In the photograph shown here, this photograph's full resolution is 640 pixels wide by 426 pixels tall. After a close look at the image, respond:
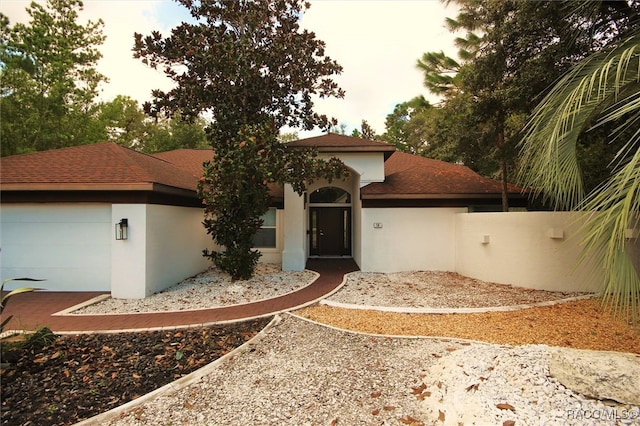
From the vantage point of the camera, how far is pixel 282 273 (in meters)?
10.4

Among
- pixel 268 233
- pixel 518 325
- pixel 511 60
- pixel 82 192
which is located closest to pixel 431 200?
pixel 511 60

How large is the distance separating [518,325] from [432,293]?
8.12 feet

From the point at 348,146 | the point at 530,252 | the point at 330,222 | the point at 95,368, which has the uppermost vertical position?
the point at 348,146

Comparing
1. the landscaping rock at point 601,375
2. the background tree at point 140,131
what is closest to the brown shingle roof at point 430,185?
the landscaping rock at point 601,375

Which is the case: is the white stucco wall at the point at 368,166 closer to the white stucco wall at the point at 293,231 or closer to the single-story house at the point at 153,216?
the single-story house at the point at 153,216

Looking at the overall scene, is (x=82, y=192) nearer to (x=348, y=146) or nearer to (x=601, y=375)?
(x=348, y=146)

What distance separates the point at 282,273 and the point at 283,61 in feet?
21.5

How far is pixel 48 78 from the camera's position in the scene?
17047mm

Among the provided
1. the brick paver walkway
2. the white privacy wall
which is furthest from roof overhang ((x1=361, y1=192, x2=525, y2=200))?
the white privacy wall

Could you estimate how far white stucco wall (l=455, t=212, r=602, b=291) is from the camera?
312 inches

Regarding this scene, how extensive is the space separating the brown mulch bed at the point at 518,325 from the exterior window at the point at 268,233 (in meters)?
6.35

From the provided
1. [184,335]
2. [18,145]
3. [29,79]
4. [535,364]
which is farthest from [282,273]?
[29,79]

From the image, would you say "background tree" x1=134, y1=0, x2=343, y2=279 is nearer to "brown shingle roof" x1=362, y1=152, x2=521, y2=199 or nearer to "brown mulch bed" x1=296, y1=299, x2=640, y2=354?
"brown shingle roof" x1=362, y1=152, x2=521, y2=199

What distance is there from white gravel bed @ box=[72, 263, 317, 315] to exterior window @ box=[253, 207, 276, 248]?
2.38 m
